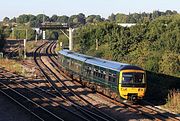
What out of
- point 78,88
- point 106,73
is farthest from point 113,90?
point 78,88

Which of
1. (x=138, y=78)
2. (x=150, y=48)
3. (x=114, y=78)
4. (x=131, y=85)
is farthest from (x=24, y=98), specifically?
(x=150, y=48)

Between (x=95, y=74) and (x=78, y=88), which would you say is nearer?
(x=95, y=74)

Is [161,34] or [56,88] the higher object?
[161,34]

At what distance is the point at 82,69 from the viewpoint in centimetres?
3597

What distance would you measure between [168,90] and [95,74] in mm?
5730

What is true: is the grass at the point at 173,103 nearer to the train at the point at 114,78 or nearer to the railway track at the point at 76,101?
the train at the point at 114,78

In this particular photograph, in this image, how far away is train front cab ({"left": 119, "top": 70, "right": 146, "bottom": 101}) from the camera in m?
25.8

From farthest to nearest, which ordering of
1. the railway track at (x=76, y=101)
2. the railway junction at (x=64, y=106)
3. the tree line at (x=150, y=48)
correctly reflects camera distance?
the tree line at (x=150, y=48)
the railway junction at (x=64, y=106)
the railway track at (x=76, y=101)

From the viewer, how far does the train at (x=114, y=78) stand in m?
25.9

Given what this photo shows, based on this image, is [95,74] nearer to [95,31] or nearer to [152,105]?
[152,105]

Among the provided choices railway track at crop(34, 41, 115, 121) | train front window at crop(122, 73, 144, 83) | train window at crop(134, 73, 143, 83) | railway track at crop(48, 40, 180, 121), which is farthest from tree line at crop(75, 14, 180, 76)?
railway track at crop(48, 40, 180, 121)

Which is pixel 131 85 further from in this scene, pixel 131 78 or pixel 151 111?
pixel 151 111

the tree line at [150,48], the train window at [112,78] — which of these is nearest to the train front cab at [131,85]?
the train window at [112,78]

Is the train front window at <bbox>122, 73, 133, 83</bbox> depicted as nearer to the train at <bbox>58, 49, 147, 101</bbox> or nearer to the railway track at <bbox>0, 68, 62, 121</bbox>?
the train at <bbox>58, 49, 147, 101</bbox>
